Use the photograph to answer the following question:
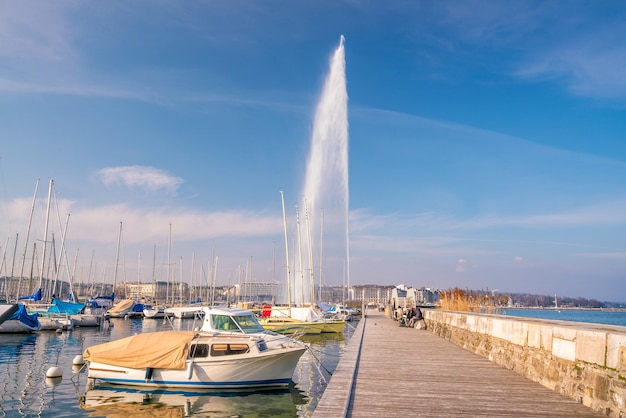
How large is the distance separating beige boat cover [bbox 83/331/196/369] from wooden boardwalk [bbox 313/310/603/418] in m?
7.44

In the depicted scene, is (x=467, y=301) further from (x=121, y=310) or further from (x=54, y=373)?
(x=121, y=310)

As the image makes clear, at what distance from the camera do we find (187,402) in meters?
17.2

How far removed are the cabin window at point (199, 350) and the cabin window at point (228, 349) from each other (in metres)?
0.26

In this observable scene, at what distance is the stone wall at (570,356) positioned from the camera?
286 inches

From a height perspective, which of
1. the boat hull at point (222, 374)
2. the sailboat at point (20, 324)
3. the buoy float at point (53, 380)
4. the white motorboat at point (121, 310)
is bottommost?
the white motorboat at point (121, 310)

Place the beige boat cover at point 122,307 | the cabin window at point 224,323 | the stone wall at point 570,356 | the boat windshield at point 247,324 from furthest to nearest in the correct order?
the beige boat cover at point 122,307
the cabin window at point 224,323
the boat windshield at point 247,324
the stone wall at point 570,356

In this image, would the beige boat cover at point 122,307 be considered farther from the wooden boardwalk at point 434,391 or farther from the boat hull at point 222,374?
the wooden boardwalk at point 434,391

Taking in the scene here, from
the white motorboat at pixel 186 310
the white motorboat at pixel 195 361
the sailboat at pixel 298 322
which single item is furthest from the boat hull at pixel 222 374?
the sailboat at pixel 298 322

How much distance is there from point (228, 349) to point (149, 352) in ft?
10.1

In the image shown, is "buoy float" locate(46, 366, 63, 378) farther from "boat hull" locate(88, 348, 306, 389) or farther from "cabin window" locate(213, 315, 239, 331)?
"cabin window" locate(213, 315, 239, 331)

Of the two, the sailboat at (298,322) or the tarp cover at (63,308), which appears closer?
the sailboat at (298,322)

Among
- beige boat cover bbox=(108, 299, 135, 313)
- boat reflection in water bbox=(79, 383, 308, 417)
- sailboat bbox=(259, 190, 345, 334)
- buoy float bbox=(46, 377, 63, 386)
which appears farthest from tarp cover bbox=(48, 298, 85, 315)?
boat reflection in water bbox=(79, 383, 308, 417)

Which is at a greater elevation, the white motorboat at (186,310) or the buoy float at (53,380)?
the white motorboat at (186,310)

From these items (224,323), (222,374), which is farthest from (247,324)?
(222,374)
